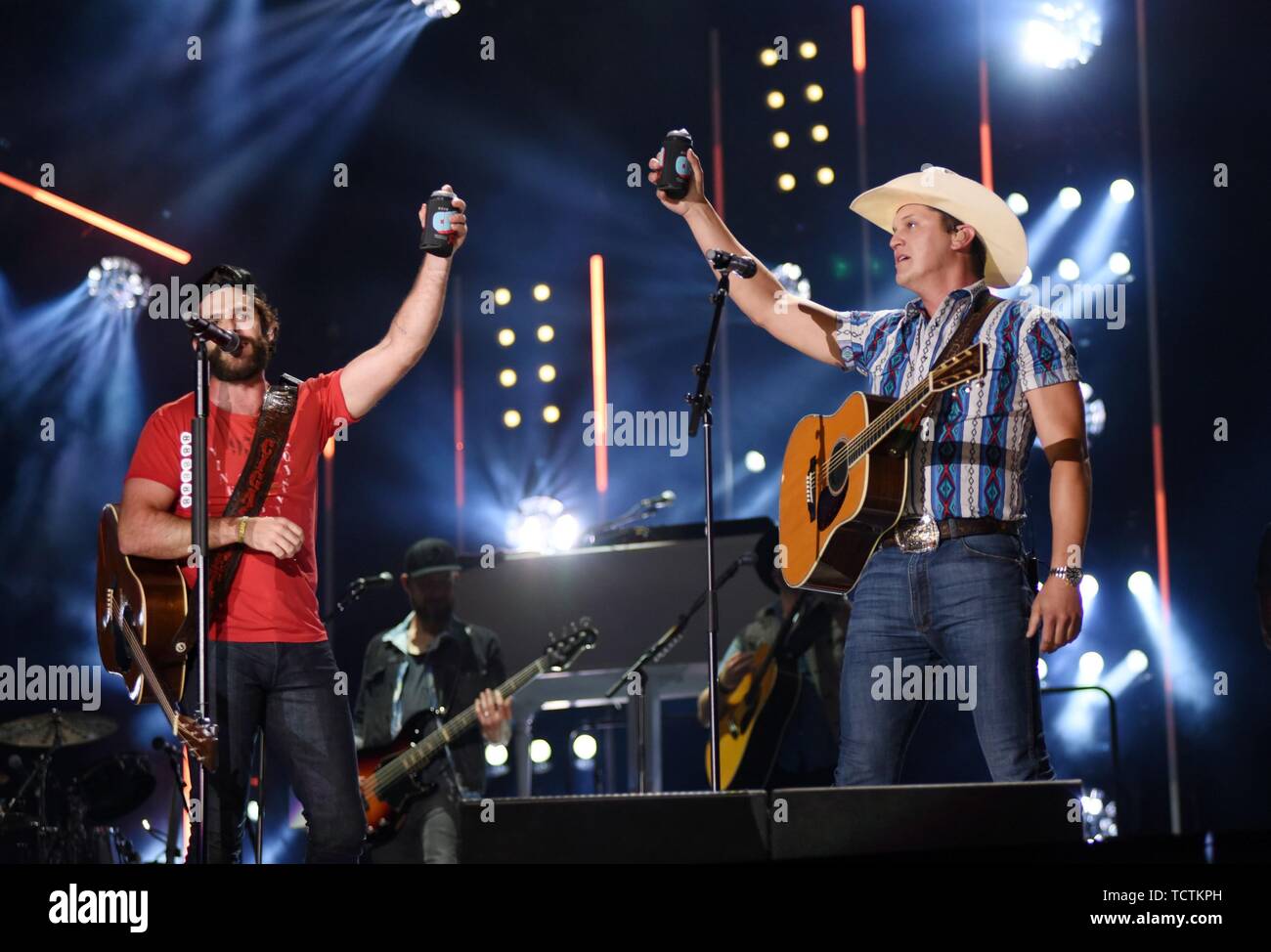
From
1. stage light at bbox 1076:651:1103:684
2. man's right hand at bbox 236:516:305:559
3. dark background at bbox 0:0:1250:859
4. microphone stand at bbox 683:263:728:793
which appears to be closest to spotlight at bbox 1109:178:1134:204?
dark background at bbox 0:0:1250:859

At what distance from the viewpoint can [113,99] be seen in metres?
7.59

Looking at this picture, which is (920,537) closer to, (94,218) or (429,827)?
(429,827)

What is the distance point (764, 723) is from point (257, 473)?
2.86m

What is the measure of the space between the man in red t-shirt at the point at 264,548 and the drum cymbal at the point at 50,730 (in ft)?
12.3

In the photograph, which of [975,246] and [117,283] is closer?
[975,246]

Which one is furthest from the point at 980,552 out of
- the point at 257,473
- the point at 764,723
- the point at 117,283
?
the point at 117,283

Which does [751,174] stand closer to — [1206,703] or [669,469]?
[669,469]

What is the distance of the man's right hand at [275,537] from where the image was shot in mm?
3971

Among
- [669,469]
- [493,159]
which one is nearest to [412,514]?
[669,469]

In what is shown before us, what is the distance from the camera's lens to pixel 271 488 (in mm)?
4195

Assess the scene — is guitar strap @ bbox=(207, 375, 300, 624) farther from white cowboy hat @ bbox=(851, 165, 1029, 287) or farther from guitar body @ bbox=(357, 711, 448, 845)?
guitar body @ bbox=(357, 711, 448, 845)

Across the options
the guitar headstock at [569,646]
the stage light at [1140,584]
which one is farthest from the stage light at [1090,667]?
the guitar headstock at [569,646]

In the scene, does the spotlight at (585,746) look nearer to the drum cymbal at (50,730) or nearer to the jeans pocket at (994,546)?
the drum cymbal at (50,730)
